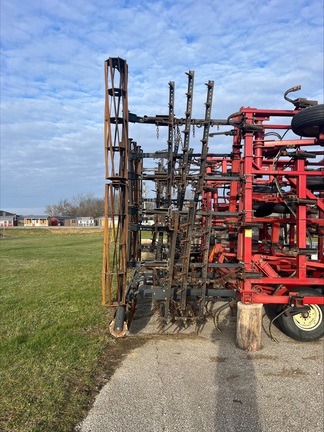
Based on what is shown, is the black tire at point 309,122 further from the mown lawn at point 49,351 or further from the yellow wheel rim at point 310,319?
the mown lawn at point 49,351

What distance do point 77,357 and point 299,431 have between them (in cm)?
273

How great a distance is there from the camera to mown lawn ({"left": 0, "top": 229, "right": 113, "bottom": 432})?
3377mm

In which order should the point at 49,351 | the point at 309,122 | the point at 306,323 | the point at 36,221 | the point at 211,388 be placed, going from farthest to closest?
the point at 36,221
the point at 306,323
the point at 309,122
the point at 49,351
the point at 211,388

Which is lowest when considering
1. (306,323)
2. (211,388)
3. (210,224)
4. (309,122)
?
(211,388)

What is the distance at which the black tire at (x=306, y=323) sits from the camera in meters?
5.32

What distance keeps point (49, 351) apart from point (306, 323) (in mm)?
3697

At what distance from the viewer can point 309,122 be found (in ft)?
16.5

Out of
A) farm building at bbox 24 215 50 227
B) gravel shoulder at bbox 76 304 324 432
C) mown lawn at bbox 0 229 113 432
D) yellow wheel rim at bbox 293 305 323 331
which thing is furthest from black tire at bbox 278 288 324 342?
farm building at bbox 24 215 50 227

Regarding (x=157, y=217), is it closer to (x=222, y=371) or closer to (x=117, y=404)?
(x=222, y=371)

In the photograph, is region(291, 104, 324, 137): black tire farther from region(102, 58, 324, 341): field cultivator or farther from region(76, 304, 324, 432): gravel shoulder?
region(76, 304, 324, 432): gravel shoulder

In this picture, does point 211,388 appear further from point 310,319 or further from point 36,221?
point 36,221

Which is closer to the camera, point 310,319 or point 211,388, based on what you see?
point 211,388

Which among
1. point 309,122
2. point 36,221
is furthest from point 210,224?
point 36,221

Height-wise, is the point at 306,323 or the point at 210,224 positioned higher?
the point at 210,224
